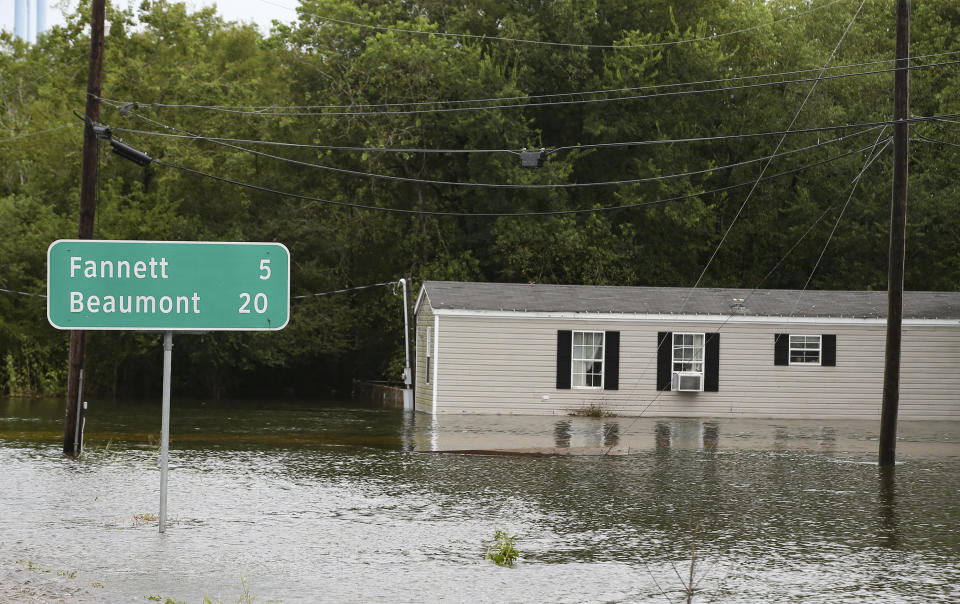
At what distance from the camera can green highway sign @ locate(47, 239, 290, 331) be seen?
10422mm

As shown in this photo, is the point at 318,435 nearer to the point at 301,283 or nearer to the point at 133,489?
the point at 133,489

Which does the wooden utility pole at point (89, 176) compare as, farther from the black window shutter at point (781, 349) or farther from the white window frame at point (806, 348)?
the white window frame at point (806, 348)

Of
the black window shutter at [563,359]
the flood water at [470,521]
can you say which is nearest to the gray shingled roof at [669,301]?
the black window shutter at [563,359]

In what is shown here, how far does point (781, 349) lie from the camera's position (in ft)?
107

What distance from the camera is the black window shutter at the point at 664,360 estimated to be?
105 feet

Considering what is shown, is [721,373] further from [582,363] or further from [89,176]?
[89,176]

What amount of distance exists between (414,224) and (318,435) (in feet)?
73.1

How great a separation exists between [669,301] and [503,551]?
23367mm

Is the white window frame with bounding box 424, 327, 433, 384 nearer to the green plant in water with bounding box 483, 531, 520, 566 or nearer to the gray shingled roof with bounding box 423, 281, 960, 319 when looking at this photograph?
the gray shingled roof with bounding box 423, 281, 960, 319

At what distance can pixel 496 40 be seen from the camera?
46469 millimetres

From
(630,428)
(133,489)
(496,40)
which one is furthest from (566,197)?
(133,489)

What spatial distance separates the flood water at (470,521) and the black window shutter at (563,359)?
24.5 ft

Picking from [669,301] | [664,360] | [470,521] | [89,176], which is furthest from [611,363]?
[470,521]

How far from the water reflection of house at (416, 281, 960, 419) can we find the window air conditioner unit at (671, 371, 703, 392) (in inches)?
1.2
